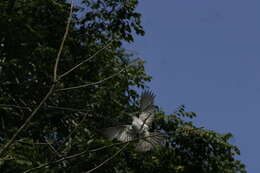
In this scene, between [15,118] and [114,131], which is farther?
[15,118]

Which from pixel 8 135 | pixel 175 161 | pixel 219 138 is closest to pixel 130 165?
pixel 175 161

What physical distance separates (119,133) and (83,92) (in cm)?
217

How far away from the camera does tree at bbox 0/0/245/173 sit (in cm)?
919

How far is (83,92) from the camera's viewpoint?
33.9 ft

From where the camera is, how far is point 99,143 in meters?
8.48

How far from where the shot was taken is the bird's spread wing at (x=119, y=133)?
797cm

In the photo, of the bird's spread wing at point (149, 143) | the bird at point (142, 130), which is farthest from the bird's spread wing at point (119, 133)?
the bird's spread wing at point (149, 143)

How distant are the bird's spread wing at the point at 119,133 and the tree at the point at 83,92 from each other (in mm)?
133

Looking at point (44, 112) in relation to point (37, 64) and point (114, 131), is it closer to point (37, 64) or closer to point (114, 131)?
point (37, 64)

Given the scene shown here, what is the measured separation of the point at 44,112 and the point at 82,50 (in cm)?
184

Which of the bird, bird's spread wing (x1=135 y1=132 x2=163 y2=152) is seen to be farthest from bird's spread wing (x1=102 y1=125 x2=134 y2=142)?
bird's spread wing (x1=135 y1=132 x2=163 y2=152)

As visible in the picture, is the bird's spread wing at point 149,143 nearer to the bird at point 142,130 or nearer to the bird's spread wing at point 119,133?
the bird at point 142,130

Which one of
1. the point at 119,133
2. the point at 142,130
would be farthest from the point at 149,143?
the point at 119,133

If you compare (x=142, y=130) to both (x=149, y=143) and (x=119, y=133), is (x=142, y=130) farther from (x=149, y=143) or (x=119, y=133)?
(x=119, y=133)
